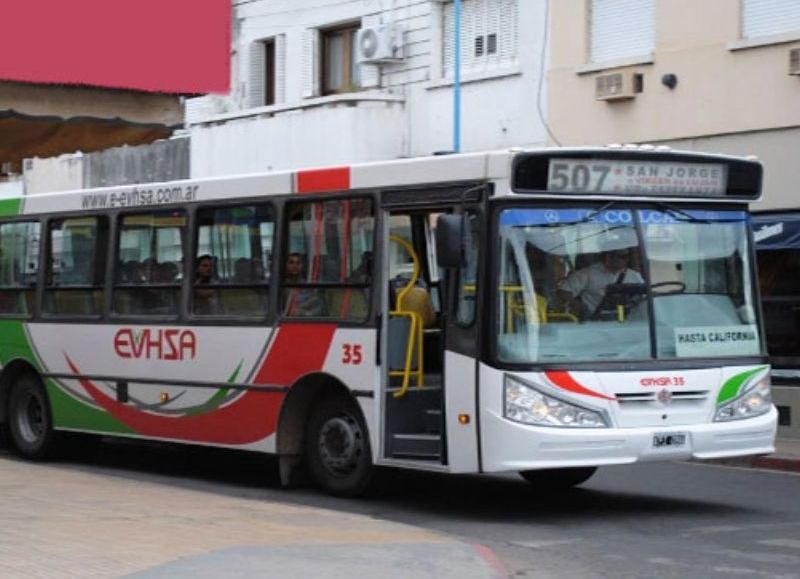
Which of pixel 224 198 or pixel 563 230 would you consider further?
pixel 224 198

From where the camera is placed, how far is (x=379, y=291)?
1311cm

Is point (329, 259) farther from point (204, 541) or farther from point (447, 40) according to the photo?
point (447, 40)

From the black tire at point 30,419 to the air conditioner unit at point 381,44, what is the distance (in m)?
11.5

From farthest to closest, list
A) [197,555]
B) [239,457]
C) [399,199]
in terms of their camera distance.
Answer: [239,457] → [399,199] → [197,555]

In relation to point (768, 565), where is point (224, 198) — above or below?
above

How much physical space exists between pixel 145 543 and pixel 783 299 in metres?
12.3

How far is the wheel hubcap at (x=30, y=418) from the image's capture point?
17.1 metres

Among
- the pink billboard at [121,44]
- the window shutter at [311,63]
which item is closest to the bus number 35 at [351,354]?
the pink billboard at [121,44]

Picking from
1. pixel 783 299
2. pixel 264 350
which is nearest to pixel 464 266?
pixel 264 350

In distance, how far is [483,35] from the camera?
2573cm

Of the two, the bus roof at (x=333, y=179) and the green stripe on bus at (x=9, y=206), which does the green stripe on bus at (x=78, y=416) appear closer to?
the bus roof at (x=333, y=179)

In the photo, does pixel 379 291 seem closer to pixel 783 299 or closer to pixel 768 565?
pixel 768 565

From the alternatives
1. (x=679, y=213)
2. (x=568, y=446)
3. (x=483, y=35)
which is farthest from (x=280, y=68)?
(x=568, y=446)

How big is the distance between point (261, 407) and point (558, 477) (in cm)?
265
